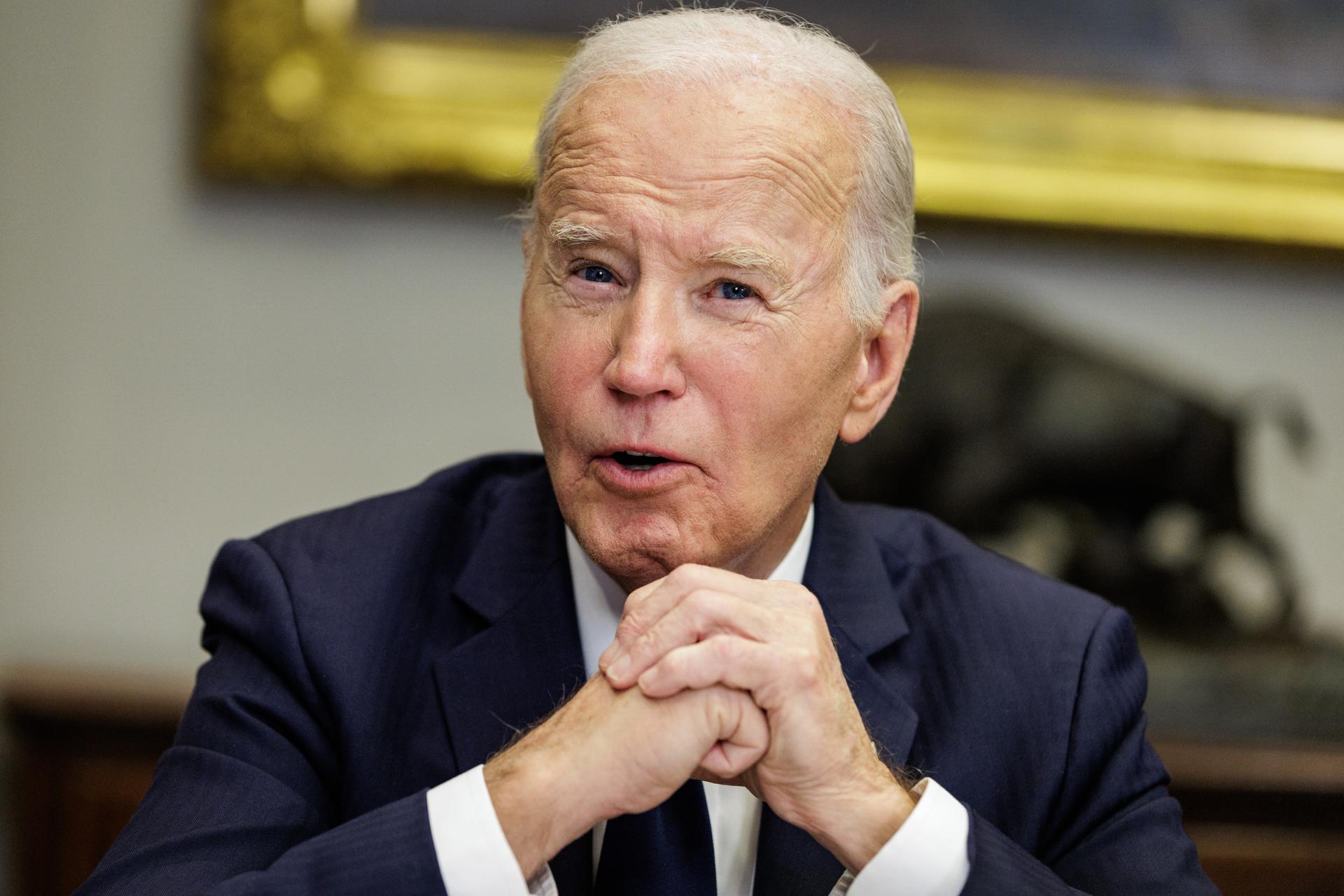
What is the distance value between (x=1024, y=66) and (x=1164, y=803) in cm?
270

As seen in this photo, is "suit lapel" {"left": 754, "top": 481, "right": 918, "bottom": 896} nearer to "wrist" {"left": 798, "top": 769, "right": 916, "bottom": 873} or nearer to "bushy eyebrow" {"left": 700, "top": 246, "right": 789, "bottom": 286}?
"wrist" {"left": 798, "top": 769, "right": 916, "bottom": 873}

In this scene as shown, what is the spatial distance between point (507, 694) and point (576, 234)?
0.65 metres

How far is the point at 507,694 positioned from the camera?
6.34 feet

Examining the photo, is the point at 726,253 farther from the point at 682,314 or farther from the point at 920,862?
the point at 920,862

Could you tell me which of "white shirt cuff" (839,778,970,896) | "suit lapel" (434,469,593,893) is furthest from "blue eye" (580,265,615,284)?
"white shirt cuff" (839,778,970,896)

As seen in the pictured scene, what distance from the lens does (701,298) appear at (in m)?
1.84

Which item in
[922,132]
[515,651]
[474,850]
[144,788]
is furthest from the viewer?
[922,132]

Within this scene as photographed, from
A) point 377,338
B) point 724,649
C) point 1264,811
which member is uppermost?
point 377,338

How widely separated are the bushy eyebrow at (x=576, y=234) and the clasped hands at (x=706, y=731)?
1.55ft

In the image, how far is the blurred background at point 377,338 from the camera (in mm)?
3816

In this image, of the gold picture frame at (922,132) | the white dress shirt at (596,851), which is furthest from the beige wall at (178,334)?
the white dress shirt at (596,851)

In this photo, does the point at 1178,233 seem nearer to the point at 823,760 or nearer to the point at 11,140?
the point at 823,760

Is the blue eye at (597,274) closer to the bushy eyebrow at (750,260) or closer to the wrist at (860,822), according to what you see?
the bushy eyebrow at (750,260)

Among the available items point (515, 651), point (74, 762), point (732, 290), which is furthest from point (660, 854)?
point (74, 762)
